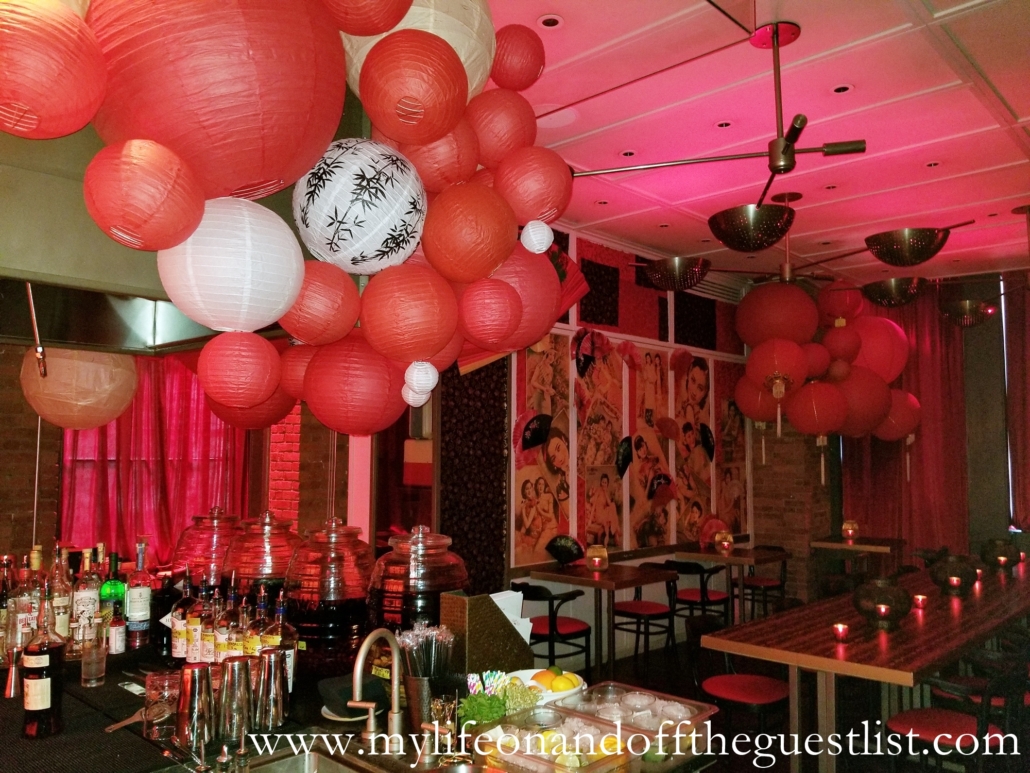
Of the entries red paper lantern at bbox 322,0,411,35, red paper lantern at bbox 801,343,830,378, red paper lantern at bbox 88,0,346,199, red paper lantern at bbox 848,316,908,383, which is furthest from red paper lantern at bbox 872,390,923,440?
red paper lantern at bbox 88,0,346,199

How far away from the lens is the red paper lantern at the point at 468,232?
1.81 metres

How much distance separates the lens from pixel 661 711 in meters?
1.97

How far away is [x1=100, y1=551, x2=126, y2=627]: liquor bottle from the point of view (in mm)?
2708

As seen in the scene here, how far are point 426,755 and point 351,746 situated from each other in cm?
23

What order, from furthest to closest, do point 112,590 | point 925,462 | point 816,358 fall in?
point 925,462 < point 816,358 < point 112,590

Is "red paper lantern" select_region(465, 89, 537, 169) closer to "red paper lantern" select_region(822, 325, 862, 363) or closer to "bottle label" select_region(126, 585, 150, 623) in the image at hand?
Answer: "bottle label" select_region(126, 585, 150, 623)

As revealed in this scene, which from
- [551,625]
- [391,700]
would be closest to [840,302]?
[551,625]

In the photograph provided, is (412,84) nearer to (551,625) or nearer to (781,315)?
(551,625)

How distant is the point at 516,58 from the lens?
84.9 inches

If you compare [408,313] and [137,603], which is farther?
[137,603]

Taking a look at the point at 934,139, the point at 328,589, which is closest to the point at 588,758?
the point at 328,589

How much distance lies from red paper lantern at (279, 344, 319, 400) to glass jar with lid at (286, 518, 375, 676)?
0.57 meters

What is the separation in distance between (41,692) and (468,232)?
1.63 metres

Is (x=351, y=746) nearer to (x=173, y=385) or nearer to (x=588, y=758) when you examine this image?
(x=588, y=758)
